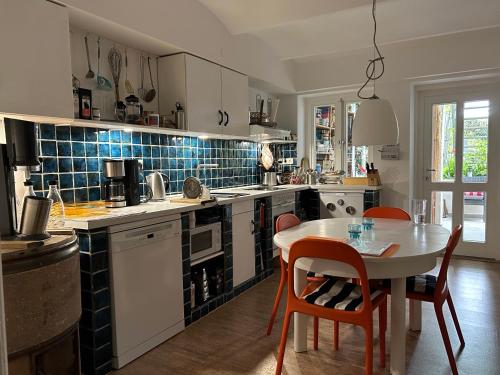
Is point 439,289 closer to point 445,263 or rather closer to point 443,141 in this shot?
point 445,263

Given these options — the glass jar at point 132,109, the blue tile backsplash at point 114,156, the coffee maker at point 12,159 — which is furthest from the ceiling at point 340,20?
the coffee maker at point 12,159

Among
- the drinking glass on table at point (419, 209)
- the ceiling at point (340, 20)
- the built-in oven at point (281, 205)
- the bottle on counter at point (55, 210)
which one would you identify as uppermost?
the ceiling at point (340, 20)

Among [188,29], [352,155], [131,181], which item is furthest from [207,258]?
[352,155]

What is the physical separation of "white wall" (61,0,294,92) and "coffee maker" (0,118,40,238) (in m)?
0.79

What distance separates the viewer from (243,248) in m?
3.23

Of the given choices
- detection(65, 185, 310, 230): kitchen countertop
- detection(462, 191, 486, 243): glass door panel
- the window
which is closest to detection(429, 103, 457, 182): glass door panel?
detection(462, 191, 486, 243): glass door panel

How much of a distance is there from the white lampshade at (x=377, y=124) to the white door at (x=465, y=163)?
252cm

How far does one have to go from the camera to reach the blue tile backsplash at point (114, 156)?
232 cm

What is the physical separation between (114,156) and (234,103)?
135 cm

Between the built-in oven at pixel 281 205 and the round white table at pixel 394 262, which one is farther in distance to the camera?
the built-in oven at pixel 281 205

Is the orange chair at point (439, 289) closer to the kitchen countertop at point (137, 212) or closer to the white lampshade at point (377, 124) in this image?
the white lampshade at point (377, 124)

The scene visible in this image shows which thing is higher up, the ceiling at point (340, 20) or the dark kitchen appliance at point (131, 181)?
the ceiling at point (340, 20)

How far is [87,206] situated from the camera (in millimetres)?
2410

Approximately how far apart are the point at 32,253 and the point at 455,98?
451 centimetres
